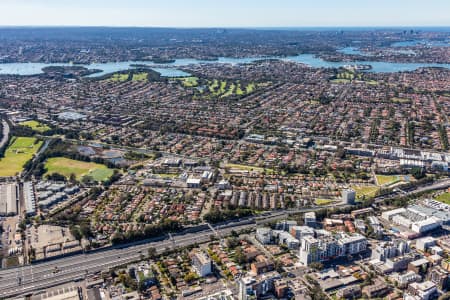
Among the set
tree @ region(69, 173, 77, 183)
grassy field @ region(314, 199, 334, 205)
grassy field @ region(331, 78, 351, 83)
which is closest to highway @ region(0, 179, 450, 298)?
grassy field @ region(314, 199, 334, 205)

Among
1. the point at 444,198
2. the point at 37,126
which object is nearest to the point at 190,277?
the point at 444,198

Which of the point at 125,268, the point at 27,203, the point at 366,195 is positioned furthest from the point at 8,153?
the point at 366,195

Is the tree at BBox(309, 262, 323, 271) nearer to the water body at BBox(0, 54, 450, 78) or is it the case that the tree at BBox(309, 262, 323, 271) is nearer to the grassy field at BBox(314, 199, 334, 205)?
the grassy field at BBox(314, 199, 334, 205)

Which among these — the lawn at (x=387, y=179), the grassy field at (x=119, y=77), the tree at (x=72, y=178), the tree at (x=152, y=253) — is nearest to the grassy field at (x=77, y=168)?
the tree at (x=72, y=178)

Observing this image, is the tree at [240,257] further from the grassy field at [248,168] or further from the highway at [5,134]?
the highway at [5,134]

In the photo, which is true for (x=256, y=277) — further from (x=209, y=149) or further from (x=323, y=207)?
(x=209, y=149)

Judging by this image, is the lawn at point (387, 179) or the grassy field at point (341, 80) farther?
the grassy field at point (341, 80)

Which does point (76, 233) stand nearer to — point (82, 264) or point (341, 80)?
point (82, 264)
